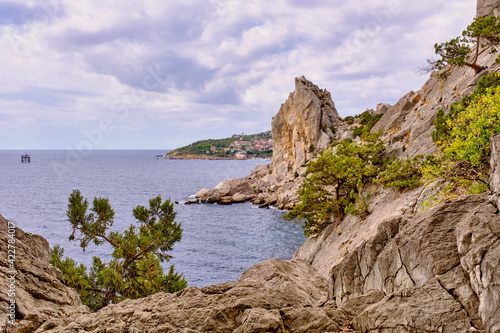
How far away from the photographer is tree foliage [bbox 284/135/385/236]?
27.4m

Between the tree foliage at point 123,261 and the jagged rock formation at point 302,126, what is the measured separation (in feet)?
217

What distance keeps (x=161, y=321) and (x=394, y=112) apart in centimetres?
4220

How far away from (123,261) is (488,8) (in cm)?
4104

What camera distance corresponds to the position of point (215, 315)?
312 inches

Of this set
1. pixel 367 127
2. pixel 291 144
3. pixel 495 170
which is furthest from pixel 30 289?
pixel 291 144

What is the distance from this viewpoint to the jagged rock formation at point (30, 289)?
9.22m

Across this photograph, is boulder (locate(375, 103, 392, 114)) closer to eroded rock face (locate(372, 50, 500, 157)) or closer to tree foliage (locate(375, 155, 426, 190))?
eroded rock face (locate(372, 50, 500, 157))

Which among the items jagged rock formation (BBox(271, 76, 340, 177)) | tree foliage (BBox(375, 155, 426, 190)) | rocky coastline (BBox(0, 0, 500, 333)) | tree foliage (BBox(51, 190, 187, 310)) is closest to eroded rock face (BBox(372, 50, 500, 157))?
tree foliage (BBox(375, 155, 426, 190))

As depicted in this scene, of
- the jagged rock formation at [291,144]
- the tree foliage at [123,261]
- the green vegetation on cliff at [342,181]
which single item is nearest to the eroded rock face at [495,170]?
the green vegetation on cliff at [342,181]

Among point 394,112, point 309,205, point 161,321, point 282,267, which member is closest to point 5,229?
point 161,321

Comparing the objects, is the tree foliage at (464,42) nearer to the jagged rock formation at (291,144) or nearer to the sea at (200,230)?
the sea at (200,230)

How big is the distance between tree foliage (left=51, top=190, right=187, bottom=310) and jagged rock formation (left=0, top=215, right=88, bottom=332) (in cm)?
575

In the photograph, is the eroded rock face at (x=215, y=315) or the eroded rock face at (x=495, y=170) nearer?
the eroded rock face at (x=495, y=170)

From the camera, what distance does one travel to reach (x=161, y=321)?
26.5 ft
